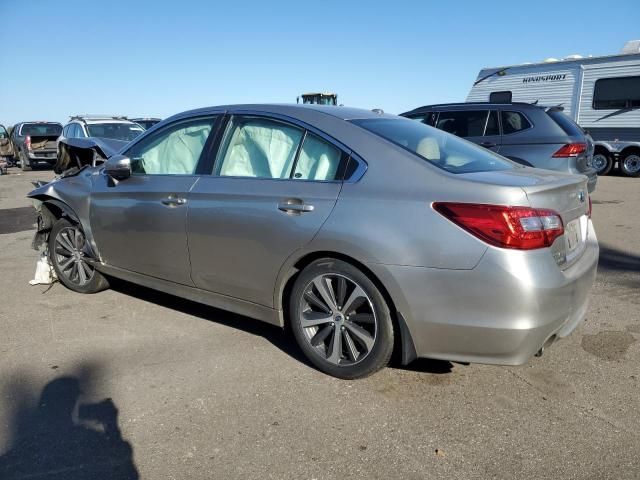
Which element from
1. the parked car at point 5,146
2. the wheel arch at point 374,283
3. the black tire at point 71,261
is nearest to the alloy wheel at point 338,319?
the wheel arch at point 374,283

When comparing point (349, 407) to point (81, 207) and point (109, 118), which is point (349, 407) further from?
point (109, 118)

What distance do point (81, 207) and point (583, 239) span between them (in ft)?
12.6

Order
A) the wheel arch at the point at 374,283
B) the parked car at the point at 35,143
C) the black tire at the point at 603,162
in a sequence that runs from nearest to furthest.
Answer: the wheel arch at the point at 374,283 → the black tire at the point at 603,162 → the parked car at the point at 35,143

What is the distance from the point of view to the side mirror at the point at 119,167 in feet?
13.6

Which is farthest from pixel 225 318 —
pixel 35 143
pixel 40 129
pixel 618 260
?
pixel 40 129

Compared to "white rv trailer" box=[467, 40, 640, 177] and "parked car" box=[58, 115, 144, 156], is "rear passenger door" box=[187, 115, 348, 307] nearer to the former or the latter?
"parked car" box=[58, 115, 144, 156]

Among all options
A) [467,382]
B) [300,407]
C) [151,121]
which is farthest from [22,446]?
[151,121]

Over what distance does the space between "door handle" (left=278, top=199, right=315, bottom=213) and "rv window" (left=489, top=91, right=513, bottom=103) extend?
44.8 ft

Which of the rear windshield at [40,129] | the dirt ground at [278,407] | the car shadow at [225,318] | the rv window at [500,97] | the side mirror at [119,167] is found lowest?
the dirt ground at [278,407]

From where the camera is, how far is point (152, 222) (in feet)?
13.1

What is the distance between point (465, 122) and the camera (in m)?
8.67

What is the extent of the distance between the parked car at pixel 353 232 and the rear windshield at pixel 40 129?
18513mm

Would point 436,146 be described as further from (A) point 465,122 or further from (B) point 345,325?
(A) point 465,122

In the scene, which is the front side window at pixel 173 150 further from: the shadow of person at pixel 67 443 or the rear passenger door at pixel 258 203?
the shadow of person at pixel 67 443
